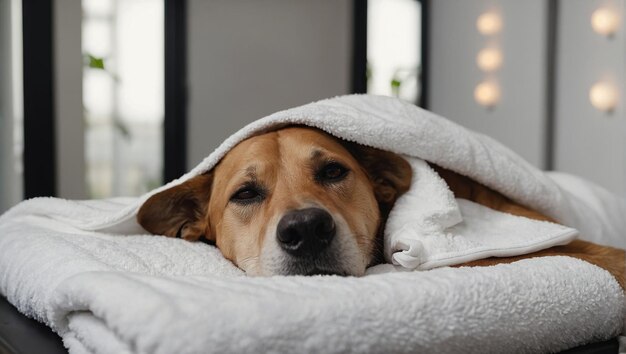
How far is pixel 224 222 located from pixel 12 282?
1.69 ft

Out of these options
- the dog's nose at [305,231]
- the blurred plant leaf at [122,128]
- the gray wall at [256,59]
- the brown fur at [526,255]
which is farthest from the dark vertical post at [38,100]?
the dog's nose at [305,231]

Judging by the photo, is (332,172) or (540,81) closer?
(332,172)

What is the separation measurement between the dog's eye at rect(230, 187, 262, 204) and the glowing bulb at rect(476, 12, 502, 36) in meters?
5.04

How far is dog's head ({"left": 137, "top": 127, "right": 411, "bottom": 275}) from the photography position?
124 cm

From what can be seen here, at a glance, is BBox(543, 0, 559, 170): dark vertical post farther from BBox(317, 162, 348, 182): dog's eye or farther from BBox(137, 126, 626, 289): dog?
BBox(317, 162, 348, 182): dog's eye

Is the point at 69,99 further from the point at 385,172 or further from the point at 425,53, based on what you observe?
the point at 425,53

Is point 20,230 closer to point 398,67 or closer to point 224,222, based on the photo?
point 224,222

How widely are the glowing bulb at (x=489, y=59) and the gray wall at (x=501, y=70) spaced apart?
0.19 feet

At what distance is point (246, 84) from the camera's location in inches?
216

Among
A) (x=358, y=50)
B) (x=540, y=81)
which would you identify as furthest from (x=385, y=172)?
(x=358, y=50)

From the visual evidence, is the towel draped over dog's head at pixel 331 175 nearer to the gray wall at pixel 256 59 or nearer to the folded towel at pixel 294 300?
the folded towel at pixel 294 300

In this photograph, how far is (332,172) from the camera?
1530mm

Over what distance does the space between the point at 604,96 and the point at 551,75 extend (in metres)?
0.67

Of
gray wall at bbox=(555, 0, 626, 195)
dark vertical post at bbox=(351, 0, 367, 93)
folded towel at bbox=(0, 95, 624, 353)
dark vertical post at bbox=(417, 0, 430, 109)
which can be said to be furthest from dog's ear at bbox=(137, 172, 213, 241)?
dark vertical post at bbox=(417, 0, 430, 109)
